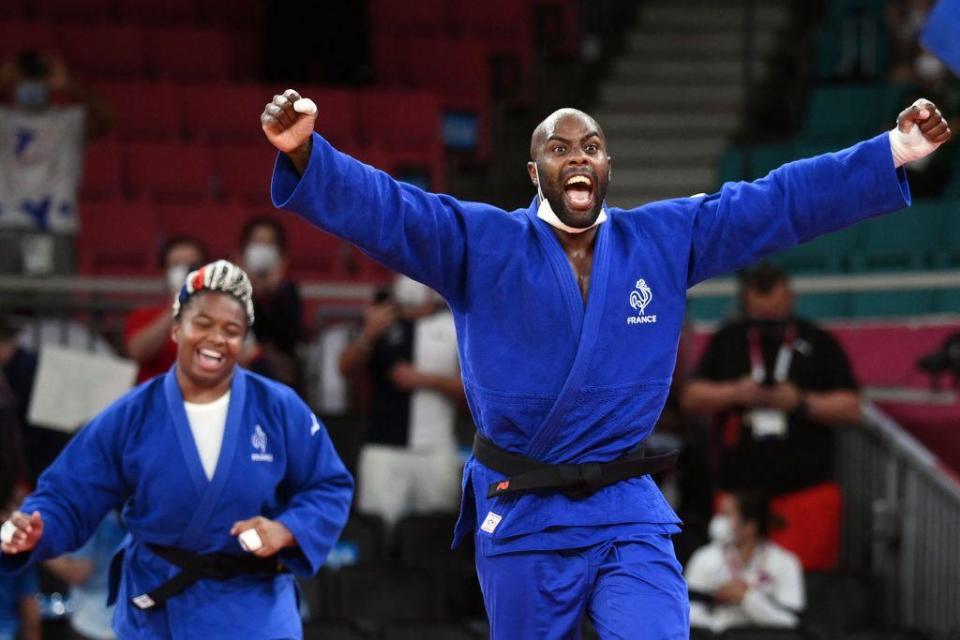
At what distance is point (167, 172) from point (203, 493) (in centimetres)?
560

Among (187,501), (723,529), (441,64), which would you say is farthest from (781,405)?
(441,64)

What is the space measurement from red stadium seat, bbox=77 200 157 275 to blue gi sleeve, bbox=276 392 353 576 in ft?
15.6

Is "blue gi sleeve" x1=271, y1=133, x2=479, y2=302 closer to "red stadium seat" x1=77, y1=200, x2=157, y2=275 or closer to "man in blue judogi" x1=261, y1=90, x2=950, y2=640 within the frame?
"man in blue judogi" x1=261, y1=90, x2=950, y2=640

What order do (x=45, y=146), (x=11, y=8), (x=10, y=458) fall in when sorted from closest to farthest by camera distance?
(x=10, y=458)
(x=45, y=146)
(x=11, y=8)

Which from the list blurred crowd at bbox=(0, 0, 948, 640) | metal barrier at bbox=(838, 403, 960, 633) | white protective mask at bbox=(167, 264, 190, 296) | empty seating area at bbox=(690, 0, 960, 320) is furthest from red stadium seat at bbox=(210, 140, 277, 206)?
metal barrier at bbox=(838, 403, 960, 633)

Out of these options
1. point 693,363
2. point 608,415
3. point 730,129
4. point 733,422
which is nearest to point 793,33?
point 730,129

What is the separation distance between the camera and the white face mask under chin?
15.5 ft

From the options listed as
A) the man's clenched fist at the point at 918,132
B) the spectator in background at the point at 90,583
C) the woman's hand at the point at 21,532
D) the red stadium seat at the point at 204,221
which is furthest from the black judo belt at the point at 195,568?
the red stadium seat at the point at 204,221

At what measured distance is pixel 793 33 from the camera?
13406mm

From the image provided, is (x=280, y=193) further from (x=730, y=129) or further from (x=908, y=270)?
(x=730, y=129)

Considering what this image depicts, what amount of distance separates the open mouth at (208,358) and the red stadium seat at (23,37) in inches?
254

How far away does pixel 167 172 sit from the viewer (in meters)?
10.9

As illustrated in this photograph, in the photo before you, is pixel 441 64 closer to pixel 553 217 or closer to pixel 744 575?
pixel 744 575

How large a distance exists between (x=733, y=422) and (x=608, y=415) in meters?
3.89
